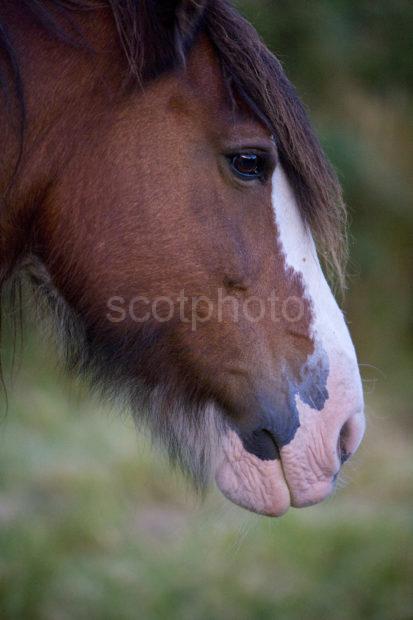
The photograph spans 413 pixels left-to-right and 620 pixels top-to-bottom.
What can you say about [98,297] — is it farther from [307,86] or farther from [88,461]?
[307,86]

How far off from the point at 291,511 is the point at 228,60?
10.8 ft

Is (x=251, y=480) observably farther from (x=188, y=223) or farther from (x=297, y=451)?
(x=188, y=223)

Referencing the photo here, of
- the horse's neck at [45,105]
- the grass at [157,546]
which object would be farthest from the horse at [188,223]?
the grass at [157,546]

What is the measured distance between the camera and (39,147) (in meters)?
2.11

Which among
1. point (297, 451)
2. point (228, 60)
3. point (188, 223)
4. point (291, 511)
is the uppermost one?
point (228, 60)

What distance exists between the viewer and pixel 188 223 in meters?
2.14

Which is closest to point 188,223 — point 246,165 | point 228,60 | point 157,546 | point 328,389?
point 246,165

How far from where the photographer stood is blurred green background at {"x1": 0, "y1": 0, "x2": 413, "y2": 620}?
4176mm

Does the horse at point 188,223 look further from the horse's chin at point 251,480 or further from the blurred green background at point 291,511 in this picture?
the blurred green background at point 291,511

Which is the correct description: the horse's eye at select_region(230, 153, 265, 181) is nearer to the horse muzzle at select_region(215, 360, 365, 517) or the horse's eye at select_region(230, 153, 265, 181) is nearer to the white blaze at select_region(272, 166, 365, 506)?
the white blaze at select_region(272, 166, 365, 506)

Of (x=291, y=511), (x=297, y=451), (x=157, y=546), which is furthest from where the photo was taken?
(x=291, y=511)

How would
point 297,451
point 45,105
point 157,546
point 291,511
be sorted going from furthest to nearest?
point 291,511 → point 157,546 → point 297,451 → point 45,105

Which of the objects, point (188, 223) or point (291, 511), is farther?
point (291, 511)

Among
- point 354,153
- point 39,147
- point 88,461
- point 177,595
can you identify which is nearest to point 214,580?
point 177,595
